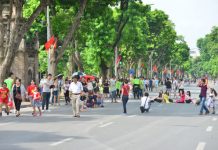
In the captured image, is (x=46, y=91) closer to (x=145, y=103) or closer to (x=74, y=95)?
(x=145, y=103)

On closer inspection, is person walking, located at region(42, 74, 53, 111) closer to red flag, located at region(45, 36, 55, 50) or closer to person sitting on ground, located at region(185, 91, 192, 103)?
red flag, located at region(45, 36, 55, 50)

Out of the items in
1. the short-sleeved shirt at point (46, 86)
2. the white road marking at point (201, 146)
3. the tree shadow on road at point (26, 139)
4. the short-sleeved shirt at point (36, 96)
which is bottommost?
the white road marking at point (201, 146)

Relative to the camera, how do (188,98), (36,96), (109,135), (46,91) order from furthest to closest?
1. (188,98)
2. (46,91)
3. (36,96)
4. (109,135)

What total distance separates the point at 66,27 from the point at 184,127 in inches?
1048

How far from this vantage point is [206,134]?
16.9 metres

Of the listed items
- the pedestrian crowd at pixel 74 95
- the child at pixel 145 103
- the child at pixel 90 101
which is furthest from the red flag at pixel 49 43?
the child at pixel 145 103

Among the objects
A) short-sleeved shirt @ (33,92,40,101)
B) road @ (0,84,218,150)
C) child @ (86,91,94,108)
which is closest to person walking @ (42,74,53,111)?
child @ (86,91,94,108)

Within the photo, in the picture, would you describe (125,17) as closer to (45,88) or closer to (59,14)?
(59,14)

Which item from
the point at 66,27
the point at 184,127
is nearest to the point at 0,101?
the point at 184,127

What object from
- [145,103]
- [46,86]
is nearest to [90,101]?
[46,86]

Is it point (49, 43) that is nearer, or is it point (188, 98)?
point (49, 43)

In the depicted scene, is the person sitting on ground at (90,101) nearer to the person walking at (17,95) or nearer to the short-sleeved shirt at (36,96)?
the short-sleeved shirt at (36,96)

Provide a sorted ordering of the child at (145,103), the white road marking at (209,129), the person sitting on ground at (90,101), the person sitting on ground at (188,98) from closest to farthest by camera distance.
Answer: the white road marking at (209,129) < the child at (145,103) < the person sitting on ground at (90,101) < the person sitting on ground at (188,98)

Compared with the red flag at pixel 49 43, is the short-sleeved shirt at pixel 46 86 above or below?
below
